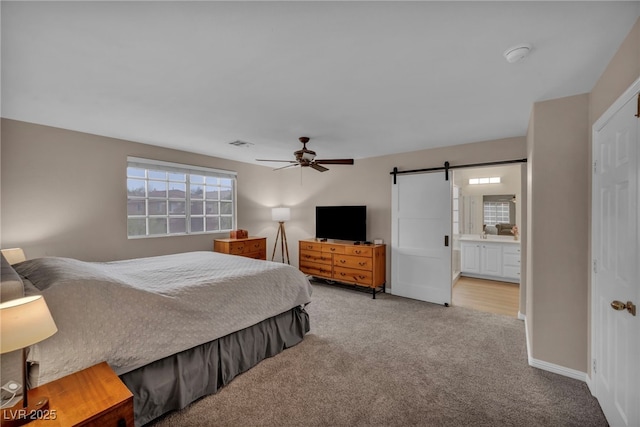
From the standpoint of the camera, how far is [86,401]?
133cm

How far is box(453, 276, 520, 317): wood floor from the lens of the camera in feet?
13.4

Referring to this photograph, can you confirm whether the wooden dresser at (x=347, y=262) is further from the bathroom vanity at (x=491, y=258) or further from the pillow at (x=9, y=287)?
the pillow at (x=9, y=287)

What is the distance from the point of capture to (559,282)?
238cm

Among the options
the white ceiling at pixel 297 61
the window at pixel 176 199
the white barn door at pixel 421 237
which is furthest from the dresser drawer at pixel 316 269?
the white ceiling at pixel 297 61

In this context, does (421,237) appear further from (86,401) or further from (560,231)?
(86,401)

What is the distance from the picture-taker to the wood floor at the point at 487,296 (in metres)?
4.10

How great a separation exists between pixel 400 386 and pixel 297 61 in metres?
2.62

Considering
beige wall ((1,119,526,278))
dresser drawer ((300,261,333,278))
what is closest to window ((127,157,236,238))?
beige wall ((1,119,526,278))

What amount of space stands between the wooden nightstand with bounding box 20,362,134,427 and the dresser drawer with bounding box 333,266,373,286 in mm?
3627

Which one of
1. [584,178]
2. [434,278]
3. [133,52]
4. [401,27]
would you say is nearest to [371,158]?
[434,278]

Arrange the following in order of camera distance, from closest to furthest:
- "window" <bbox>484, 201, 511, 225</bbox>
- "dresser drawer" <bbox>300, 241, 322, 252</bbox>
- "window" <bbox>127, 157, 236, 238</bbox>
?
"window" <bbox>127, 157, 236, 238</bbox>
"dresser drawer" <bbox>300, 241, 322, 252</bbox>
"window" <bbox>484, 201, 511, 225</bbox>

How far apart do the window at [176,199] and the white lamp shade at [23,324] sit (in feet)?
10.2

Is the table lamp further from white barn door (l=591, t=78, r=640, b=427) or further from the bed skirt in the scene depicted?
white barn door (l=591, t=78, r=640, b=427)

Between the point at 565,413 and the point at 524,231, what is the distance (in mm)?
2154
